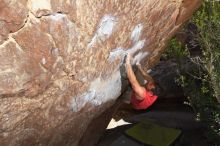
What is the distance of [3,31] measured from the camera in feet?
11.7

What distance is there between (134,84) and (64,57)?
116 cm

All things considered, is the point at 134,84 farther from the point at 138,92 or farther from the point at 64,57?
the point at 64,57

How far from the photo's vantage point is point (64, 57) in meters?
4.12

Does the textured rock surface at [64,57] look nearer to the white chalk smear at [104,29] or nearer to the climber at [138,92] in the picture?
the white chalk smear at [104,29]

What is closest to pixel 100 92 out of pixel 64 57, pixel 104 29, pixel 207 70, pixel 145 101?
pixel 145 101

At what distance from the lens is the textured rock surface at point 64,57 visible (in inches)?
146

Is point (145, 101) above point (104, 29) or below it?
below

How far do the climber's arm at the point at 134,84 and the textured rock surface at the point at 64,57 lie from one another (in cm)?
12

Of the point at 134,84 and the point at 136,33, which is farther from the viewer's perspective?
the point at 134,84

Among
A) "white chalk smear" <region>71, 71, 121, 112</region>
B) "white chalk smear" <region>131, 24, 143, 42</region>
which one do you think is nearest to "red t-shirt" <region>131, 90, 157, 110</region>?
"white chalk smear" <region>71, 71, 121, 112</region>

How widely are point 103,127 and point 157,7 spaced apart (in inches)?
72.4

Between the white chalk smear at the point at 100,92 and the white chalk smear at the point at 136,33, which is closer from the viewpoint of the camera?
the white chalk smear at the point at 100,92


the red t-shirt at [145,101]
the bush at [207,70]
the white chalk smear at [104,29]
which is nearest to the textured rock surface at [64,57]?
the white chalk smear at [104,29]

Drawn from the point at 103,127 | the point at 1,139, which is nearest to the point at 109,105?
the point at 103,127
